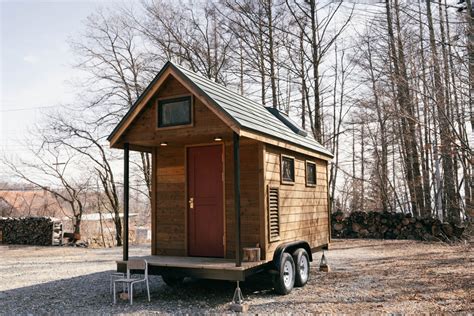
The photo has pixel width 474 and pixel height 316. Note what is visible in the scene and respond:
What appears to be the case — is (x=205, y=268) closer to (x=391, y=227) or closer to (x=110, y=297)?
(x=110, y=297)

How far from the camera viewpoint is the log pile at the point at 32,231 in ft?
55.8

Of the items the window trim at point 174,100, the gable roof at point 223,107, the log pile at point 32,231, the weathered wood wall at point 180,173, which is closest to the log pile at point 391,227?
the gable roof at point 223,107

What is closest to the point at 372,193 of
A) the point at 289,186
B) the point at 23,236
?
the point at 289,186

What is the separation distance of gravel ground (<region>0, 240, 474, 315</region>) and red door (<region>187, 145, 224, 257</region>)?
2.67 feet

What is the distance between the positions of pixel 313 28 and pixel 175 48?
651cm

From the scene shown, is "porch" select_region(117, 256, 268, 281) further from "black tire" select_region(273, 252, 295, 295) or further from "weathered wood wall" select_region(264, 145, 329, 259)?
"weathered wood wall" select_region(264, 145, 329, 259)

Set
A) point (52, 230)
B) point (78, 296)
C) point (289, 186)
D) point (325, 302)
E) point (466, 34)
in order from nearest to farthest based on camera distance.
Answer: point (325, 302)
point (78, 296)
point (289, 186)
point (466, 34)
point (52, 230)

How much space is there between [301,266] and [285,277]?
35.3 inches

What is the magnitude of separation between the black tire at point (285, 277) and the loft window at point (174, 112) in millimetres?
2757

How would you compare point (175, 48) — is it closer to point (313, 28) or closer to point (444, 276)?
point (313, 28)

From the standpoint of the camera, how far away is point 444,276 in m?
7.62

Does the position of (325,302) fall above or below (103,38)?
below

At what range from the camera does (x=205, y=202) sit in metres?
7.09

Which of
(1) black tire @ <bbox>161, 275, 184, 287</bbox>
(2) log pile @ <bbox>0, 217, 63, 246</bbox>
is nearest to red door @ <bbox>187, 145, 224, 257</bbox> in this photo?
(1) black tire @ <bbox>161, 275, 184, 287</bbox>
